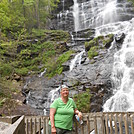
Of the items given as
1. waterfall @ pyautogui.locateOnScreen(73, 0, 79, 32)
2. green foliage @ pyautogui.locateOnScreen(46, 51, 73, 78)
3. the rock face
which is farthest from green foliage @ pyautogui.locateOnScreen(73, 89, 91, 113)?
waterfall @ pyautogui.locateOnScreen(73, 0, 79, 32)

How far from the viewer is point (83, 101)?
10.3 metres

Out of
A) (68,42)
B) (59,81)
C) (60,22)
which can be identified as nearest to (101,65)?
(59,81)

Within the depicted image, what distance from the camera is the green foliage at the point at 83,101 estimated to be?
32.7 ft

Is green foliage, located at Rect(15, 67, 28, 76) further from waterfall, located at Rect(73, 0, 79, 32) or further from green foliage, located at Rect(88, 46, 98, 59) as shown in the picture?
waterfall, located at Rect(73, 0, 79, 32)

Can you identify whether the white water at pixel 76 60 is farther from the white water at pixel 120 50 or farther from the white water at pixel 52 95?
the white water at pixel 52 95

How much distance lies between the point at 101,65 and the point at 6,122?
10703 mm

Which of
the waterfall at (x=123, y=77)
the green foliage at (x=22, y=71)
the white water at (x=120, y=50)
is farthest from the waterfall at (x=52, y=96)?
the green foliage at (x=22, y=71)

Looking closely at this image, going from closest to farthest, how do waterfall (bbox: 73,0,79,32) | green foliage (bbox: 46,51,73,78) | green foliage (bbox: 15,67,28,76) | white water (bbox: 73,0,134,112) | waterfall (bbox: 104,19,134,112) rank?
waterfall (bbox: 104,19,134,112) < white water (bbox: 73,0,134,112) < green foliage (bbox: 46,51,73,78) < green foliage (bbox: 15,67,28,76) < waterfall (bbox: 73,0,79,32)

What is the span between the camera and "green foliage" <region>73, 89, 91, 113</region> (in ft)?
32.7

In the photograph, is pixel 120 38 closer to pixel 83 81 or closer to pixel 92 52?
pixel 92 52

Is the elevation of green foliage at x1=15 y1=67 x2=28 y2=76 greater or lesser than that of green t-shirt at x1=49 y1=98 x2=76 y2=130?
greater

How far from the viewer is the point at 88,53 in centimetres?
1553

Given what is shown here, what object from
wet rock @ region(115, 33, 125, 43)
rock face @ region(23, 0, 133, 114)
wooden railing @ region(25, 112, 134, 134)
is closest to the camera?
wooden railing @ region(25, 112, 134, 134)

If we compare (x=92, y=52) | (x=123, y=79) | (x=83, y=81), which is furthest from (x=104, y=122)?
(x=92, y=52)
